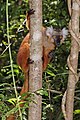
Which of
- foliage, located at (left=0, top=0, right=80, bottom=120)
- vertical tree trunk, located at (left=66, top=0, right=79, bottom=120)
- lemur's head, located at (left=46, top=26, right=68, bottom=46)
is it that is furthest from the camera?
foliage, located at (left=0, top=0, right=80, bottom=120)

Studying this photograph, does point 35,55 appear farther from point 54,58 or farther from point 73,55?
point 54,58

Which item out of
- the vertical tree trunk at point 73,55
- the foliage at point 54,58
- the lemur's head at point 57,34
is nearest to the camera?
the vertical tree trunk at point 73,55

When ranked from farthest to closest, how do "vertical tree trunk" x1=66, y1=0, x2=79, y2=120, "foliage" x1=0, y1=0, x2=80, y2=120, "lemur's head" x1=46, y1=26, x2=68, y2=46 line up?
"foliage" x1=0, y1=0, x2=80, y2=120 → "lemur's head" x1=46, y1=26, x2=68, y2=46 → "vertical tree trunk" x1=66, y1=0, x2=79, y2=120

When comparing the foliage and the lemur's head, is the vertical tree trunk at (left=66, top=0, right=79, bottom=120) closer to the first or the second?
the lemur's head

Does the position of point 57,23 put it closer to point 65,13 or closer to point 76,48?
point 65,13

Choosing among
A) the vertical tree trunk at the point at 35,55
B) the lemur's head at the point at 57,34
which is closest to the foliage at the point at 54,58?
the lemur's head at the point at 57,34

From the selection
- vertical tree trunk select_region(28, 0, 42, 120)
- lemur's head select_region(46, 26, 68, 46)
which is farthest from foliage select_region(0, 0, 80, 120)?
vertical tree trunk select_region(28, 0, 42, 120)

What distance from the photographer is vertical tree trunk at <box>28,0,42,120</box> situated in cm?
122

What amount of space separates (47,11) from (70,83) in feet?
3.75

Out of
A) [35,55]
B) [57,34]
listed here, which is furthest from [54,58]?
[35,55]

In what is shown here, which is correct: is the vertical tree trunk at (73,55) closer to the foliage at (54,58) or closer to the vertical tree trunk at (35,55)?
the vertical tree trunk at (35,55)

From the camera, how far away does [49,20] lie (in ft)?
7.45

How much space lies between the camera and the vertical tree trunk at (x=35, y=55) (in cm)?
122

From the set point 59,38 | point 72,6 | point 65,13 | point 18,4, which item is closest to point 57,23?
point 65,13
